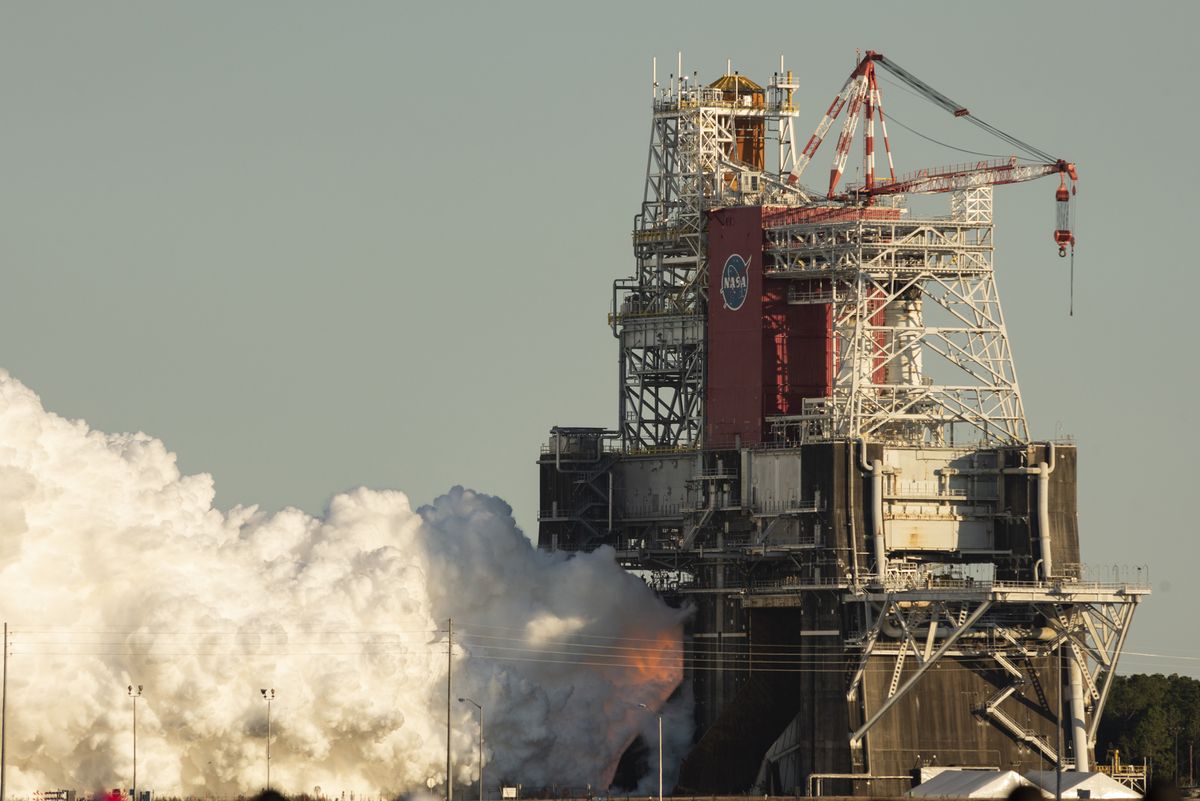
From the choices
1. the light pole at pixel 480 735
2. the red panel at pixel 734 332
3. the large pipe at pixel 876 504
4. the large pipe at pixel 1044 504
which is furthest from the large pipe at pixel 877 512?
the light pole at pixel 480 735

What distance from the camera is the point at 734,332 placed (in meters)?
153

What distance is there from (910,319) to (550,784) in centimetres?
3697

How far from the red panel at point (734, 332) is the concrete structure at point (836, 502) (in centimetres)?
15

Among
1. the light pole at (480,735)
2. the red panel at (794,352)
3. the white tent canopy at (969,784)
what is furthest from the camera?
the red panel at (794,352)

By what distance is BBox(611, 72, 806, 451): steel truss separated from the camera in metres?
159

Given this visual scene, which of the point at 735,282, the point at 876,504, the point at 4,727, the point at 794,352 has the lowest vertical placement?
the point at 4,727

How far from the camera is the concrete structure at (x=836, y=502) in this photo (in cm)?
14125

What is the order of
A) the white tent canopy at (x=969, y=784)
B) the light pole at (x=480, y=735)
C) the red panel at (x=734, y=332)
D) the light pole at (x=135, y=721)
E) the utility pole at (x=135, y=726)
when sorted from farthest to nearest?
the red panel at (x=734, y=332) < the light pole at (x=480, y=735) < the light pole at (x=135, y=721) < the utility pole at (x=135, y=726) < the white tent canopy at (x=969, y=784)

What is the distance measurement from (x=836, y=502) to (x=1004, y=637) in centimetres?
1260

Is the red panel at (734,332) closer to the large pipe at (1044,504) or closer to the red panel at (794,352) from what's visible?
the red panel at (794,352)

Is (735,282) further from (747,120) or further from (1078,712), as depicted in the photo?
(1078,712)

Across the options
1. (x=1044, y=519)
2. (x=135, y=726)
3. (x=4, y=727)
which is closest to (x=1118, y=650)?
(x=1044, y=519)

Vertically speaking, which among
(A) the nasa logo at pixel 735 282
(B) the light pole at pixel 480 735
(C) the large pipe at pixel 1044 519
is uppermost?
(A) the nasa logo at pixel 735 282

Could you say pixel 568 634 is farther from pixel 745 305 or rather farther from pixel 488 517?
pixel 745 305
